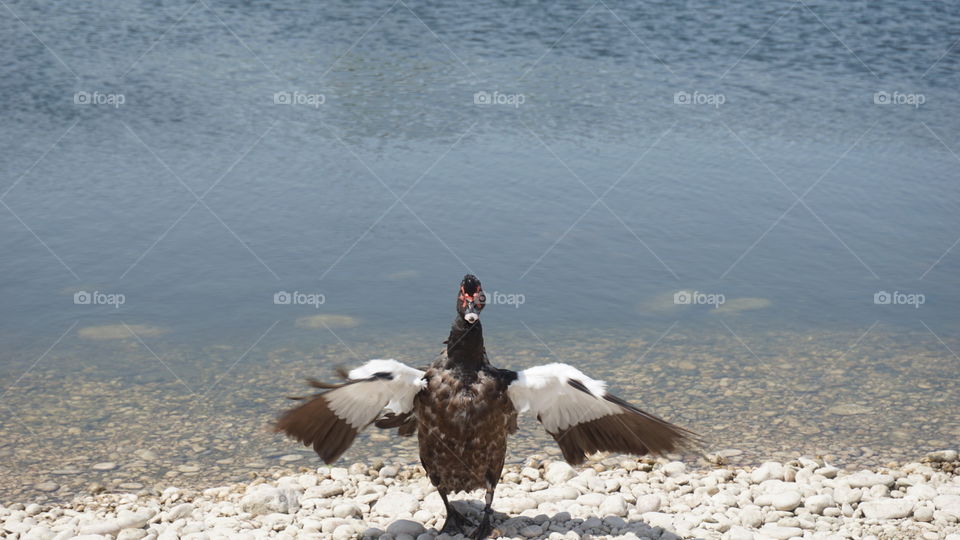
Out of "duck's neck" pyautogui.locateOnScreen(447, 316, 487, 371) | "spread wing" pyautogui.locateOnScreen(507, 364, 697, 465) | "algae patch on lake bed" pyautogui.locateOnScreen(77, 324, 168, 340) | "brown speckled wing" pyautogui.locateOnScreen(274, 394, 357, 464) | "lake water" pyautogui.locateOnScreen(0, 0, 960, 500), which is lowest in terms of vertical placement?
"brown speckled wing" pyautogui.locateOnScreen(274, 394, 357, 464)

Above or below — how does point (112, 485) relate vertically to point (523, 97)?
below

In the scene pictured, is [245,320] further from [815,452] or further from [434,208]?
[815,452]

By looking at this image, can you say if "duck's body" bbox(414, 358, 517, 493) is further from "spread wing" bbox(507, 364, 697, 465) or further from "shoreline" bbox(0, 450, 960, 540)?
"shoreline" bbox(0, 450, 960, 540)

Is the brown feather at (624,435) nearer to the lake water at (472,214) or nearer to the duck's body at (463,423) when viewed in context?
the duck's body at (463,423)

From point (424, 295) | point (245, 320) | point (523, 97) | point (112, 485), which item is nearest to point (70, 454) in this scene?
point (112, 485)

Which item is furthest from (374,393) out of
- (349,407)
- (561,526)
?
(561,526)

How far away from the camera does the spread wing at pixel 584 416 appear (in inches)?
232

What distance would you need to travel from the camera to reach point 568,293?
10.5 metres

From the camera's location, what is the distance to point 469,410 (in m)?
5.98

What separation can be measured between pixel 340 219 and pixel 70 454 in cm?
466

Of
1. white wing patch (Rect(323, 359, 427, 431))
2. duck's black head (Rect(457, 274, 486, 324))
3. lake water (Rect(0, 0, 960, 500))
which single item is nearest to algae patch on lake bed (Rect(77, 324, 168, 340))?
lake water (Rect(0, 0, 960, 500))

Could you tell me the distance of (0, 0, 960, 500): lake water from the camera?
882 cm

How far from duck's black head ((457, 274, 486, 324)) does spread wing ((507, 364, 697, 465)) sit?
0.46m

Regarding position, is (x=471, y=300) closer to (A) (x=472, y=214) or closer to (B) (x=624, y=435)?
(B) (x=624, y=435)
